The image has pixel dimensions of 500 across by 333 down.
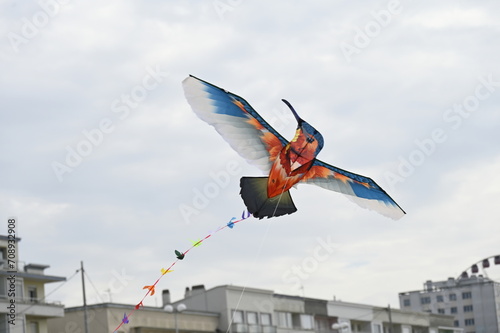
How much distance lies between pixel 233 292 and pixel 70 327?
54.4 ft

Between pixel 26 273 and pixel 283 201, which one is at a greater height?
pixel 26 273

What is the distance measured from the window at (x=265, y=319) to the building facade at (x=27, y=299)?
806 inches

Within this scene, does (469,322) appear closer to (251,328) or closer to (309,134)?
(251,328)

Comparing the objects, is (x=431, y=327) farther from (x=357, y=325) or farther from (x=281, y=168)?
(x=281, y=168)

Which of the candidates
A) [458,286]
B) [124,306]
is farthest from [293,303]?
[458,286]

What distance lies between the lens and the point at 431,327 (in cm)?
11938

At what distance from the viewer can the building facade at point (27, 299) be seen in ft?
226

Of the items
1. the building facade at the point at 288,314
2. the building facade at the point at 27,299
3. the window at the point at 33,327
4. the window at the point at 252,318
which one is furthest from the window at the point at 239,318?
the window at the point at 33,327

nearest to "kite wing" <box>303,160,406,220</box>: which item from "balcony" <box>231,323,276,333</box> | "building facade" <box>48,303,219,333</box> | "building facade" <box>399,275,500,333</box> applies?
"building facade" <box>48,303,219,333</box>

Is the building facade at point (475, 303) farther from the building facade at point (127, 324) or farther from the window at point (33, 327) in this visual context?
the window at point (33, 327)

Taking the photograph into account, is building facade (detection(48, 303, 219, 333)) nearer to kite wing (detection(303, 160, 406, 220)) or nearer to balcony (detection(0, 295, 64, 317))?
balcony (detection(0, 295, 64, 317))

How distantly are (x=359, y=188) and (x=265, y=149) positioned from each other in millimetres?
2761

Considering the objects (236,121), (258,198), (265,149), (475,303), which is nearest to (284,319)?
(258,198)

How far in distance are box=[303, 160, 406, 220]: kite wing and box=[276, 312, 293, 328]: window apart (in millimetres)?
68451
